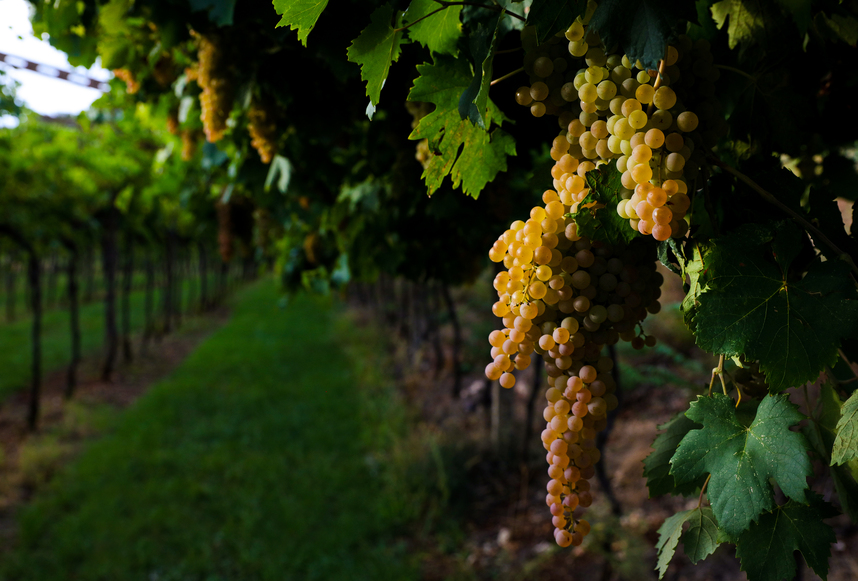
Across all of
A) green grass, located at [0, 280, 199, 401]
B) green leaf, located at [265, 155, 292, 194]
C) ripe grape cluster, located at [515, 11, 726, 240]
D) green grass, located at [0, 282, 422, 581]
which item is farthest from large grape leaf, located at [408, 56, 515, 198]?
green grass, located at [0, 280, 199, 401]

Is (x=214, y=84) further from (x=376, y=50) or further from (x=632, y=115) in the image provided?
(x=632, y=115)

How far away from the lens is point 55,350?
15109 mm

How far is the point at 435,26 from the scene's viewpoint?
959mm

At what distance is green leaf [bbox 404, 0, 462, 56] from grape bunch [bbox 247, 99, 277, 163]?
99 centimetres

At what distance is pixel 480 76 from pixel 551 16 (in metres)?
0.14

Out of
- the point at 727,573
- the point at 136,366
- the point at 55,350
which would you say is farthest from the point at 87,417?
the point at 727,573

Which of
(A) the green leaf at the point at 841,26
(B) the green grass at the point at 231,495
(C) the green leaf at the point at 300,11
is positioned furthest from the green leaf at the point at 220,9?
(B) the green grass at the point at 231,495

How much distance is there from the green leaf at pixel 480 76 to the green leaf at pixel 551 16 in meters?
0.08

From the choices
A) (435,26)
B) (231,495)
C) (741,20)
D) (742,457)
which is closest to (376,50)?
(435,26)

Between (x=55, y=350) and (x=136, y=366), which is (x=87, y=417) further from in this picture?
(x=55, y=350)

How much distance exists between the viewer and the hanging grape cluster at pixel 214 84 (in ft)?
5.77

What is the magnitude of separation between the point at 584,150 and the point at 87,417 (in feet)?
35.2

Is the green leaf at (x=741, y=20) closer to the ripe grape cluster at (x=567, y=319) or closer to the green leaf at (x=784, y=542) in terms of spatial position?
the ripe grape cluster at (x=567, y=319)

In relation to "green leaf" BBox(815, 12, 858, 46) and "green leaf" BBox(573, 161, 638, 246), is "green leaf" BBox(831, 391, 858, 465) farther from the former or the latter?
"green leaf" BBox(815, 12, 858, 46)
